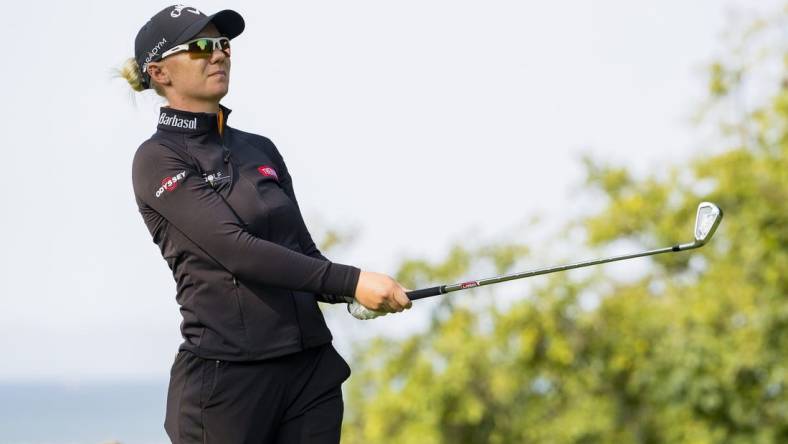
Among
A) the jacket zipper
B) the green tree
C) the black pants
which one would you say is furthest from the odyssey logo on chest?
the green tree

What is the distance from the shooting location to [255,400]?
335 cm

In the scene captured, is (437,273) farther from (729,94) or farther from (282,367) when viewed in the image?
(282,367)

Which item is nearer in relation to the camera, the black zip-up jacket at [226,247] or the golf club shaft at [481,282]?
the black zip-up jacket at [226,247]

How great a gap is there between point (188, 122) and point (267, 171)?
0.88ft

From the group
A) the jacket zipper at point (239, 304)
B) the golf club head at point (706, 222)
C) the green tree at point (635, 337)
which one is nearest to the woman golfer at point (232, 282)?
the jacket zipper at point (239, 304)

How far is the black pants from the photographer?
334cm

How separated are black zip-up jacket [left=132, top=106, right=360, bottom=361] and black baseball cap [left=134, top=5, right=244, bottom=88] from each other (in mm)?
197

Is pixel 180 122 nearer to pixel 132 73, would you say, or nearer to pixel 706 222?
pixel 132 73

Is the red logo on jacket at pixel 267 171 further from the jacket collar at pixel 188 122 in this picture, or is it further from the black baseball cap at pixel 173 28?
the black baseball cap at pixel 173 28

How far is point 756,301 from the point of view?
16109 millimetres

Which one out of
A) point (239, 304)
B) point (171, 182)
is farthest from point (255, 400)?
point (171, 182)

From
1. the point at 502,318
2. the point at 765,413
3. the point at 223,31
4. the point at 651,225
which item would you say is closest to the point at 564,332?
the point at 502,318

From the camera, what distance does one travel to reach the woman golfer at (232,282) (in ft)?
10.9

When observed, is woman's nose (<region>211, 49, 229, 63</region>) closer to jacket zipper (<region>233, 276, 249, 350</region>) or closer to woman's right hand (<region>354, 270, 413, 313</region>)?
jacket zipper (<region>233, 276, 249, 350</region>)
